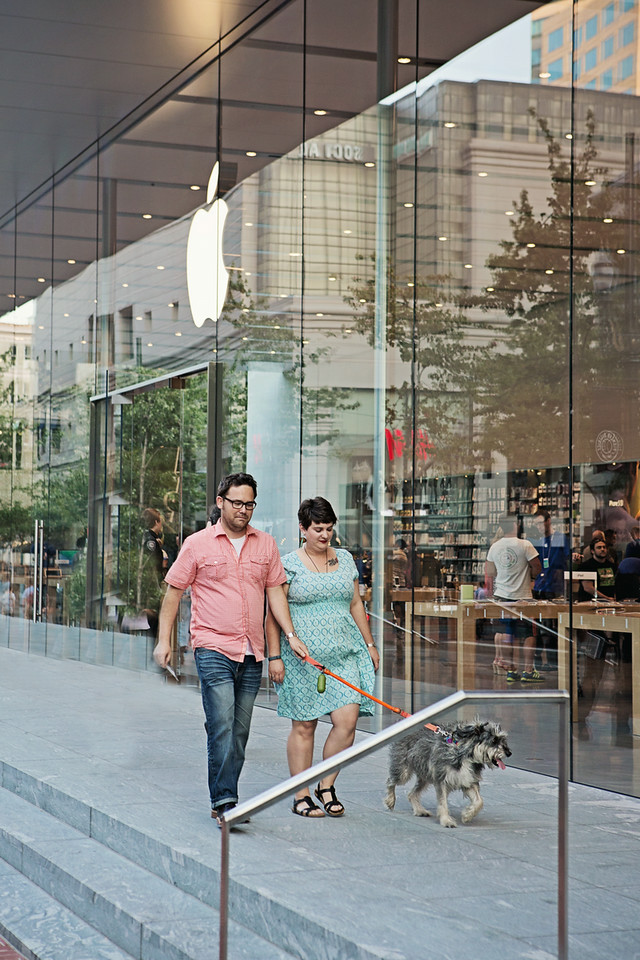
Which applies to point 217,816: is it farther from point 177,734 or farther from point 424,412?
point 424,412

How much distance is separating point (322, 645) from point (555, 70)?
13.7 ft

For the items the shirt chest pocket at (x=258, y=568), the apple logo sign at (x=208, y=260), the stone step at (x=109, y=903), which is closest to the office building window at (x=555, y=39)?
the shirt chest pocket at (x=258, y=568)

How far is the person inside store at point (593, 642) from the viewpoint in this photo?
7348 millimetres

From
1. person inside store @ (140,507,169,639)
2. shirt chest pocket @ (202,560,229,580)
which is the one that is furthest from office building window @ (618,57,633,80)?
person inside store @ (140,507,169,639)

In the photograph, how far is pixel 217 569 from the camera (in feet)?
19.6

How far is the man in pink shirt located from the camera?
231 inches

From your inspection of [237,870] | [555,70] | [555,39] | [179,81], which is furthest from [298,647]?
[179,81]

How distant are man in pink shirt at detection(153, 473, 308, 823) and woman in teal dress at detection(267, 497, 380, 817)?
13 cm

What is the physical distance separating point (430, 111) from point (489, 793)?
17.0 feet

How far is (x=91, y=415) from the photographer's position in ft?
53.7

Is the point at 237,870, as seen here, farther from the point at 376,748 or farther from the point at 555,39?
the point at 555,39

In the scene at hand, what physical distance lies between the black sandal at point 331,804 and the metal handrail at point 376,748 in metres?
1.96

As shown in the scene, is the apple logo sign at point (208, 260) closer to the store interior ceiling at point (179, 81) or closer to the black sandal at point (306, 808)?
the store interior ceiling at point (179, 81)

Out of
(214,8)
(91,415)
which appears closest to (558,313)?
(214,8)
